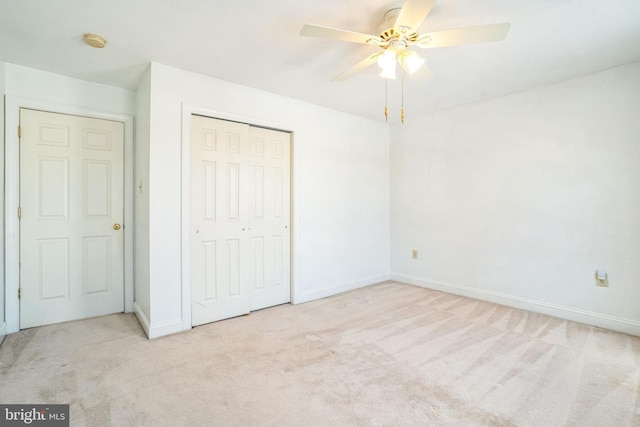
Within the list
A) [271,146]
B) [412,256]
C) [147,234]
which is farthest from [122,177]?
[412,256]

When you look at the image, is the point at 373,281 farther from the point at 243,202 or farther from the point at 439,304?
the point at 243,202

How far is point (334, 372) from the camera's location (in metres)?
1.96

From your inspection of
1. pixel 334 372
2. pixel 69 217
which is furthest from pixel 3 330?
pixel 334 372

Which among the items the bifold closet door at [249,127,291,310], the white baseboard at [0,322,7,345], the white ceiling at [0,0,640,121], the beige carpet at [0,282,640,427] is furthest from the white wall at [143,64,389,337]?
the white baseboard at [0,322,7,345]

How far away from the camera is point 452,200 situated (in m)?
3.76

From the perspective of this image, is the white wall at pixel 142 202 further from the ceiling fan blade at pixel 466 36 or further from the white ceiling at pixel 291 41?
the ceiling fan blade at pixel 466 36

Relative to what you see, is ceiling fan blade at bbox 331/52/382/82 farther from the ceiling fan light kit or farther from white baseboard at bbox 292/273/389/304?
white baseboard at bbox 292/273/389/304

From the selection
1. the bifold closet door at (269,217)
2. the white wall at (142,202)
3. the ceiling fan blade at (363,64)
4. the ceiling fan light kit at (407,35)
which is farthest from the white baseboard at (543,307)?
the white wall at (142,202)

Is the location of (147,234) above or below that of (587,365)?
above

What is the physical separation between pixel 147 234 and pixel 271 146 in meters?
1.55

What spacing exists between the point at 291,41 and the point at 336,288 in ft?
9.34

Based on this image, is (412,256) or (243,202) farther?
(412,256)

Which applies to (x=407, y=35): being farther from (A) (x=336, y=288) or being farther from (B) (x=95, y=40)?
(A) (x=336, y=288)

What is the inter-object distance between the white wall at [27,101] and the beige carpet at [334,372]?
0.71 metres
